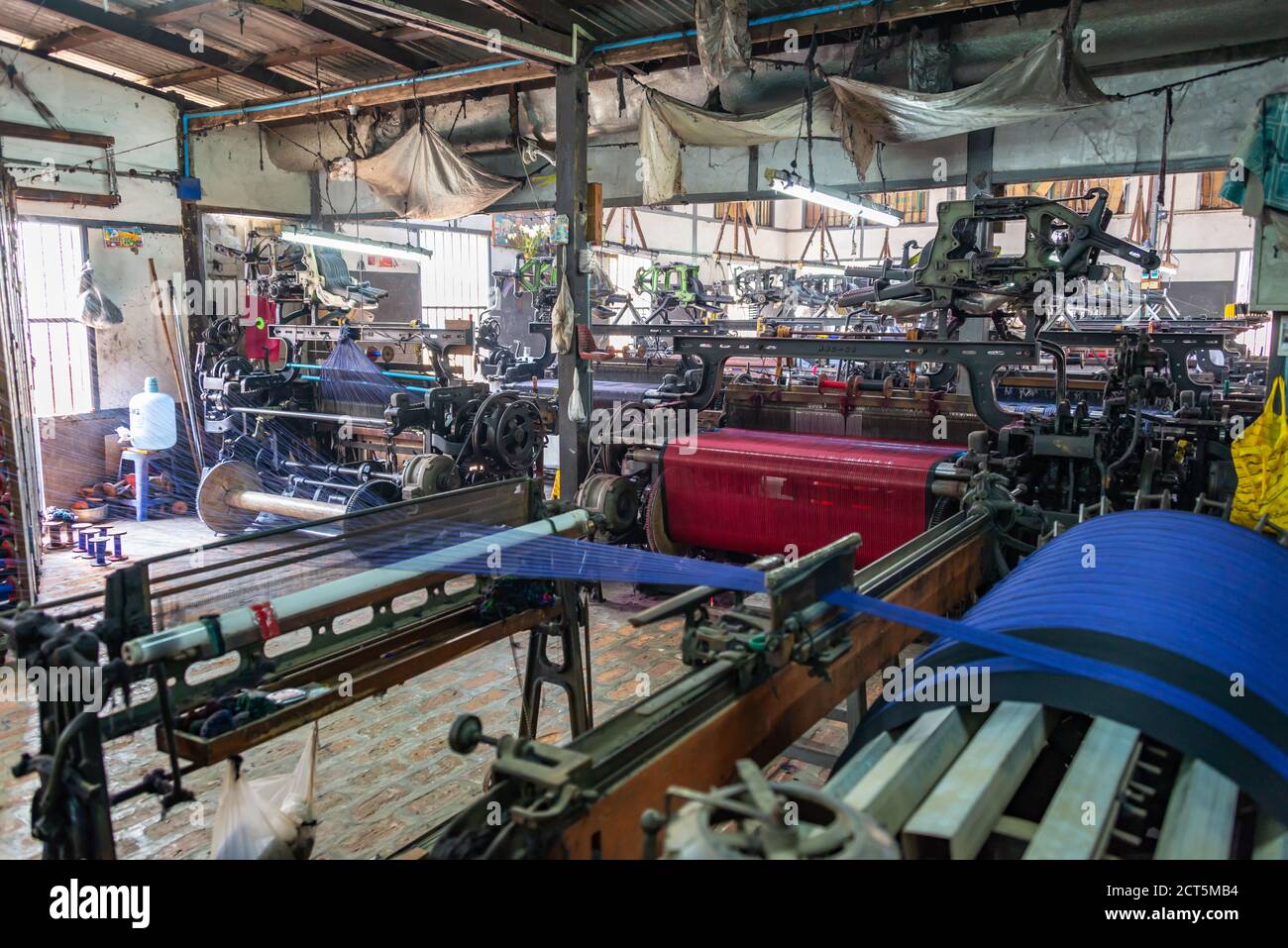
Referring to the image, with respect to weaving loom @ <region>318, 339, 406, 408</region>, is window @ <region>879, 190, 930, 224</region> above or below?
above

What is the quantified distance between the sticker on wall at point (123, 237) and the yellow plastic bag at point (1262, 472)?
32.1 ft

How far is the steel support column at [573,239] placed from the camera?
6.38 meters

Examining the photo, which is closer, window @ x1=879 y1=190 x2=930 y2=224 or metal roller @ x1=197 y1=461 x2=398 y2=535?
metal roller @ x1=197 y1=461 x2=398 y2=535

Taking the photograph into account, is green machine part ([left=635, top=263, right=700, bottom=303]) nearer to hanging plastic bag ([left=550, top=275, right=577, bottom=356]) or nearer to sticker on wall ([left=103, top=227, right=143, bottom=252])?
hanging plastic bag ([left=550, top=275, right=577, bottom=356])

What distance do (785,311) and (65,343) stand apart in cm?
868

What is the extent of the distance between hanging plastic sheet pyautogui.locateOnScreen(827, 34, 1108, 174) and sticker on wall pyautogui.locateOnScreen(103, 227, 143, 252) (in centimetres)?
718

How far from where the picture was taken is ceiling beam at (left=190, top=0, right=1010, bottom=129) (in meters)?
5.57

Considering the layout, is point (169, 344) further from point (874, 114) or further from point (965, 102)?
point (965, 102)

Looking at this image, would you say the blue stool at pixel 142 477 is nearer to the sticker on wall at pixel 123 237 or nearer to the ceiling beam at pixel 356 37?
the sticker on wall at pixel 123 237

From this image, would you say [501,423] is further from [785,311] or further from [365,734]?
[785,311]

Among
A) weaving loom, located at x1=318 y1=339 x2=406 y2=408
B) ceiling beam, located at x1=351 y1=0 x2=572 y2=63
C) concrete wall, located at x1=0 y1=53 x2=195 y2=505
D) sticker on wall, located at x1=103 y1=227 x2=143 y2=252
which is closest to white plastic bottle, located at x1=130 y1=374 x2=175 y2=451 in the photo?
concrete wall, located at x1=0 y1=53 x2=195 y2=505
